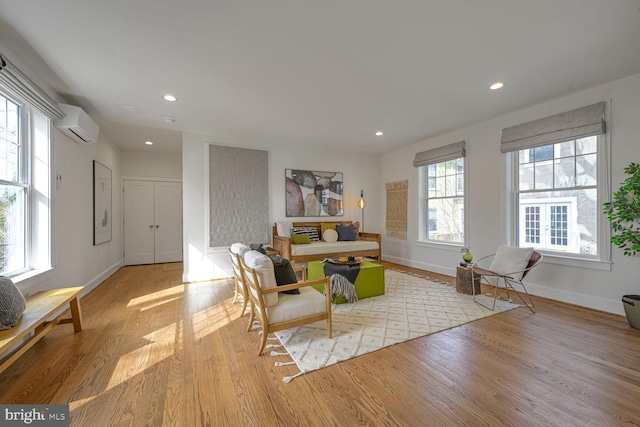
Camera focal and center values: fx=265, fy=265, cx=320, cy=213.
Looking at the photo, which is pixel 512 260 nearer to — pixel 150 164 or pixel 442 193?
pixel 442 193

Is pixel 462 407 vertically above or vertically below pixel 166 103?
below

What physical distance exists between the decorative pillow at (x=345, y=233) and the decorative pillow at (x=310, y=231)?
18.8 inches

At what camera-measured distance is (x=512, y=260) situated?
3484mm

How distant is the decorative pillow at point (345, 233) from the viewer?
Answer: 224 inches

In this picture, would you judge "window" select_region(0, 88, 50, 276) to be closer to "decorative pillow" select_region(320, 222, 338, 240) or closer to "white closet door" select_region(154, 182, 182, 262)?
"white closet door" select_region(154, 182, 182, 262)

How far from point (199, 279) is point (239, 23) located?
13.6ft

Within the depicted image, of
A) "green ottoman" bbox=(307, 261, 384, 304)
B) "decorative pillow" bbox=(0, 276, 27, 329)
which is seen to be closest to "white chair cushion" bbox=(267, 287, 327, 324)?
"green ottoman" bbox=(307, 261, 384, 304)

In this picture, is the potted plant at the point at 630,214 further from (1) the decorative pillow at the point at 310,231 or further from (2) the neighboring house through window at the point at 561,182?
(1) the decorative pillow at the point at 310,231

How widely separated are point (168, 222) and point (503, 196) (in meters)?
7.01

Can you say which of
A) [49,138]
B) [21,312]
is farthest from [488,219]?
[49,138]

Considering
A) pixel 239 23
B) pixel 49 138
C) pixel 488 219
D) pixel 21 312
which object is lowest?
pixel 21 312

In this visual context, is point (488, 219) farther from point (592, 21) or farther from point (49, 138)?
point (49, 138)

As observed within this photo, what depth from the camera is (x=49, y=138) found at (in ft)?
9.64

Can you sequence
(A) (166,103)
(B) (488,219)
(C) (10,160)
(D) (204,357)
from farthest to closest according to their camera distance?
(B) (488,219)
(A) (166,103)
(C) (10,160)
(D) (204,357)
